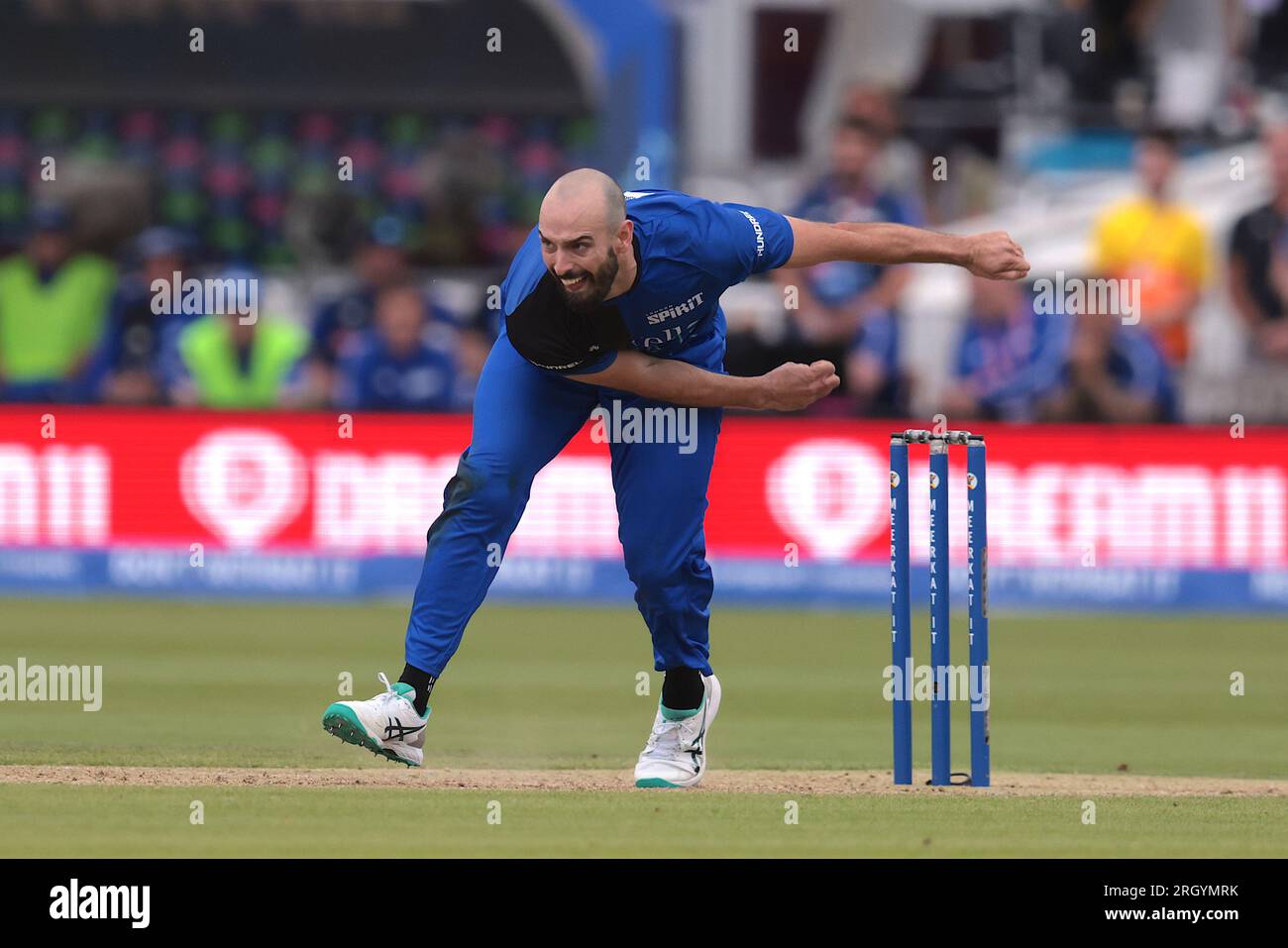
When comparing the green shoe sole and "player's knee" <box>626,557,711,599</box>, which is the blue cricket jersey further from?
the green shoe sole

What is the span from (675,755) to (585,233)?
212 cm

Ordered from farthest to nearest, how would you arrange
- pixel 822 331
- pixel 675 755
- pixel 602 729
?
pixel 822 331
pixel 602 729
pixel 675 755

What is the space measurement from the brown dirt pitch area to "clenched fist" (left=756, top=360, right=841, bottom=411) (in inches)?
57.4

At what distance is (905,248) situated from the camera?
8883mm

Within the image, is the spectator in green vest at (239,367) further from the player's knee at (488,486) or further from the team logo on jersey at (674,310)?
the team logo on jersey at (674,310)

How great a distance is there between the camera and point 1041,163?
2466 centimetres

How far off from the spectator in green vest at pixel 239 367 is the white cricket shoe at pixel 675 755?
9653 mm

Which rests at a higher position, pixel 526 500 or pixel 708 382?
pixel 708 382

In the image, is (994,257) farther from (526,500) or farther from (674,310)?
(526,500)

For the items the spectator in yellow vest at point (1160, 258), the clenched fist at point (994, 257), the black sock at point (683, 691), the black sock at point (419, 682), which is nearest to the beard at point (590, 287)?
the clenched fist at point (994, 257)

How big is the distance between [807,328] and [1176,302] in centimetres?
307

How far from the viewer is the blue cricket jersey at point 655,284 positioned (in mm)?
8633

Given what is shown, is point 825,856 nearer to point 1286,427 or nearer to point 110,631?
point 110,631

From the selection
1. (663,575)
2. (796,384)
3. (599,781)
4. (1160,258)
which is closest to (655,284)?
(796,384)
